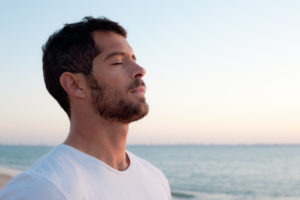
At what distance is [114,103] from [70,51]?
0.35 meters

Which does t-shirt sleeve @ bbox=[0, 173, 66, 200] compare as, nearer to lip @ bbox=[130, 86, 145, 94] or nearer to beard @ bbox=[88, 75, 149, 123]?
beard @ bbox=[88, 75, 149, 123]

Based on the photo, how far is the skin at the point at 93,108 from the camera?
1771mm

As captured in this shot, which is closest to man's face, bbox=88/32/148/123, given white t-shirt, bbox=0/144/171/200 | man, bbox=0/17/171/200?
man, bbox=0/17/171/200

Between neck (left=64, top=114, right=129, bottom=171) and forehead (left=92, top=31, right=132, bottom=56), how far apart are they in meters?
0.34

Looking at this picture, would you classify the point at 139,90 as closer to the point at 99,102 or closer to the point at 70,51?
the point at 99,102

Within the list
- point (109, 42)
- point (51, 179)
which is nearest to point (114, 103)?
point (109, 42)

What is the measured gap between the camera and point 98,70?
1.79 m

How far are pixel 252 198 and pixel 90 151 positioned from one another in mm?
23626

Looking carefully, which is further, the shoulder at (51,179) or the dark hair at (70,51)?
the dark hair at (70,51)

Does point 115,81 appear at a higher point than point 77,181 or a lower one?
higher

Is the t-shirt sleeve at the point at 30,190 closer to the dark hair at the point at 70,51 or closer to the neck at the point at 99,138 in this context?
the neck at the point at 99,138

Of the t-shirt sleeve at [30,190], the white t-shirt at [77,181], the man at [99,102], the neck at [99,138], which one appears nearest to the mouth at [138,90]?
the man at [99,102]

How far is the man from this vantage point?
5.49 ft

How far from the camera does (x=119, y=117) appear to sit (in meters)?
1.79
